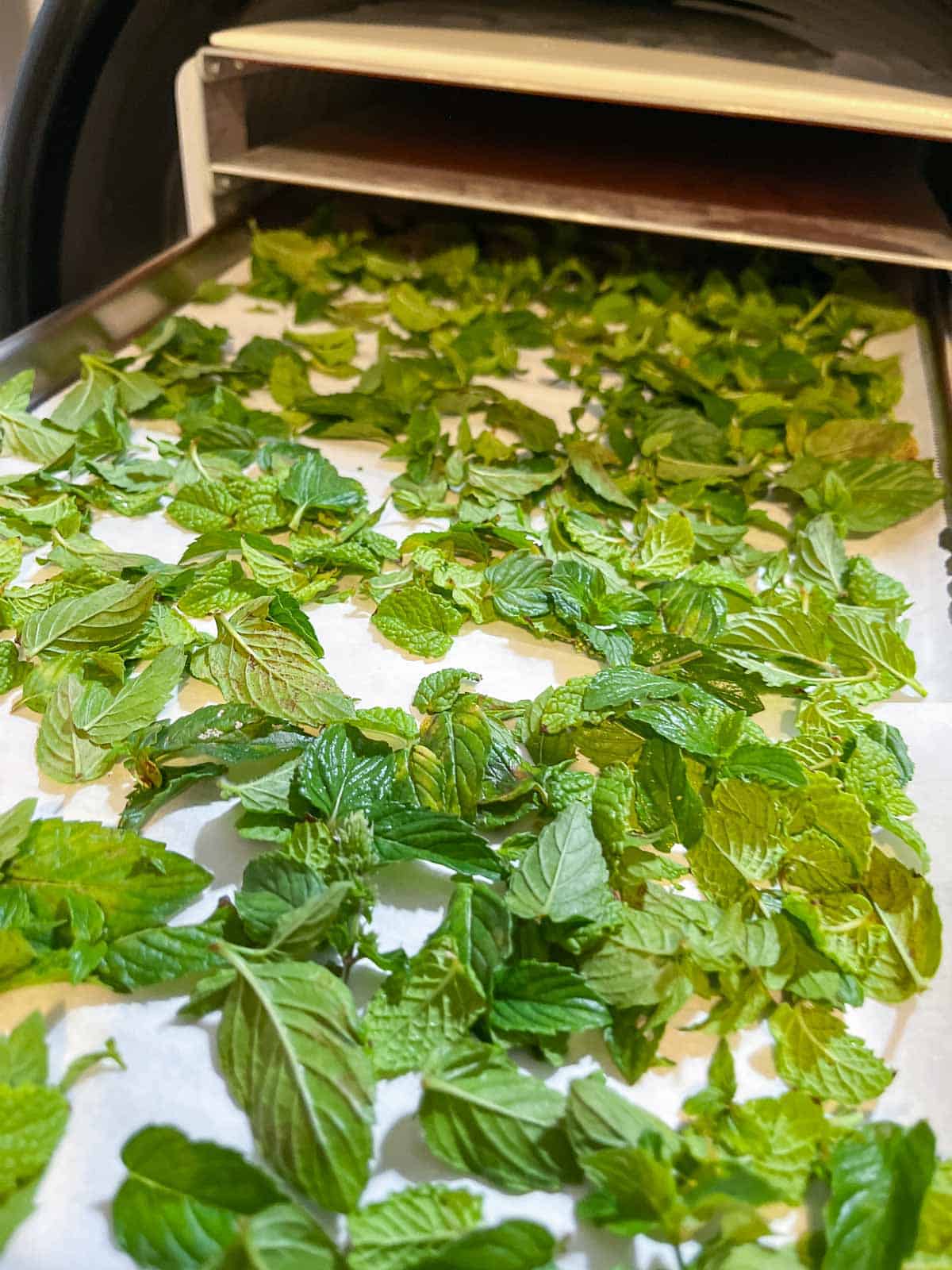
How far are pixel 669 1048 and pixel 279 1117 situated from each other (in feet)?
0.60

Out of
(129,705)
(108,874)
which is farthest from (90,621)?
(108,874)

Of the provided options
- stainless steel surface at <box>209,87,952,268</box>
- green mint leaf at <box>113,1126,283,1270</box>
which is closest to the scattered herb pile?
green mint leaf at <box>113,1126,283,1270</box>

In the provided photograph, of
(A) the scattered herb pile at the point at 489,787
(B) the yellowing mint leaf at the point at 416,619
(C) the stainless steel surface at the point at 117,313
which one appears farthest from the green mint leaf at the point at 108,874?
(C) the stainless steel surface at the point at 117,313

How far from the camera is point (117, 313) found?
99 centimetres

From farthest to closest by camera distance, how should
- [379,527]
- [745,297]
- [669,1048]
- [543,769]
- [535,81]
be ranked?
1. [745,297]
2. [535,81]
3. [379,527]
4. [543,769]
5. [669,1048]

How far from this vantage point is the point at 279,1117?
0.40 metres

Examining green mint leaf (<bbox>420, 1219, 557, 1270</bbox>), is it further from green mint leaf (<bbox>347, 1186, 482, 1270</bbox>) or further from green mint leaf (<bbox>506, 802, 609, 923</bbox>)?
green mint leaf (<bbox>506, 802, 609, 923</bbox>)

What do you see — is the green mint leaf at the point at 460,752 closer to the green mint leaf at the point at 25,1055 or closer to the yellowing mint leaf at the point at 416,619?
the yellowing mint leaf at the point at 416,619

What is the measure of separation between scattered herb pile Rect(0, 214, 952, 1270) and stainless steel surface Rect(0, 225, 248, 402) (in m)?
0.04

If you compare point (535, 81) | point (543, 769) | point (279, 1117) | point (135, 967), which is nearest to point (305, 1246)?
point (279, 1117)

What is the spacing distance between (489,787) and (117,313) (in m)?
0.71

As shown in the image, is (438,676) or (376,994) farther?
(438,676)

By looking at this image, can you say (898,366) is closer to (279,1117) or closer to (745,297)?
(745,297)

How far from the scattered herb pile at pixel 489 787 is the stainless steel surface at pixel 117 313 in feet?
0.14
